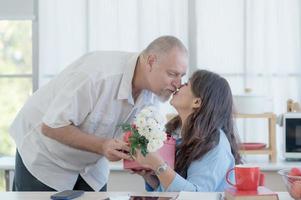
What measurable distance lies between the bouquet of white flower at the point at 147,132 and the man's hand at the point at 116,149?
0.28ft

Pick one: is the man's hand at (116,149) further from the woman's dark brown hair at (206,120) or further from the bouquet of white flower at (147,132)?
the woman's dark brown hair at (206,120)

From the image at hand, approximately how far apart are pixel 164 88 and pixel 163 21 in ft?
5.48

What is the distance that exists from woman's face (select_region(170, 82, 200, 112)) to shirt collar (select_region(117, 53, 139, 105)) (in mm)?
192

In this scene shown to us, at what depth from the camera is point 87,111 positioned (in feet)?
7.16

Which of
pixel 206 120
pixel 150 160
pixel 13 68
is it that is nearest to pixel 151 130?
pixel 150 160

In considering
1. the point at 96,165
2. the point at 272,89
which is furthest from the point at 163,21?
the point at 96,165

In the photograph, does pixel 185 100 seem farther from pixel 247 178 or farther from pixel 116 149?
pixel 247 178

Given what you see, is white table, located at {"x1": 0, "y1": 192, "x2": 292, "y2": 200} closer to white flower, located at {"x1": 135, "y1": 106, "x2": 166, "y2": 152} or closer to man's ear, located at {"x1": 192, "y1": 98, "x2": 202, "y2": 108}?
white flower, located at {"x1": 135, "y1": 106, "x2": 166, "y2": 152}

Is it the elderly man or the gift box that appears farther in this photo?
the elderly man

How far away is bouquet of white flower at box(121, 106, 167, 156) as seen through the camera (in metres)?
1.72

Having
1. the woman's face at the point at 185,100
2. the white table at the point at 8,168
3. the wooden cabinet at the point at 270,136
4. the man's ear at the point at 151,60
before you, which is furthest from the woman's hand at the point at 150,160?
the wooden cabinet at the point at 270,136

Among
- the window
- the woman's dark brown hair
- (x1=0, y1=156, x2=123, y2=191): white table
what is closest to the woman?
the woman's dark brown hair

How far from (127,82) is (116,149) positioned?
39cm

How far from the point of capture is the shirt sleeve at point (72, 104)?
2.12 m
